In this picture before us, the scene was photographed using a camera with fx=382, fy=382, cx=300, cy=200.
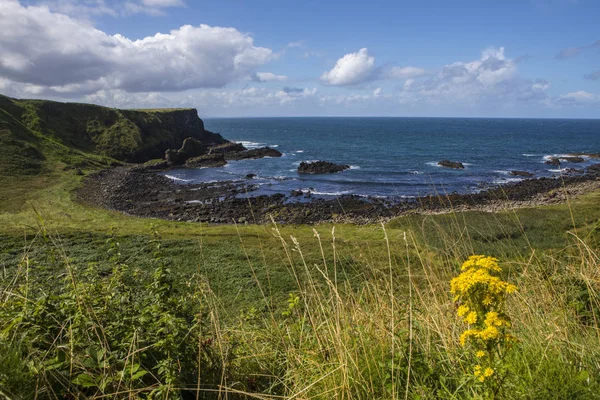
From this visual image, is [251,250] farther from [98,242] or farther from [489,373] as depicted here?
[489,373]

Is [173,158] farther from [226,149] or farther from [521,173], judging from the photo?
[521,173]

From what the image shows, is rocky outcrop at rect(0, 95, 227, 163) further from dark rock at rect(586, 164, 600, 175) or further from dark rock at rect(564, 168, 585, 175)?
dark rock at rect(586, 164, 600, 175)

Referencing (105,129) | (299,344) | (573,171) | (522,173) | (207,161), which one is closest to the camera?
(299,344)

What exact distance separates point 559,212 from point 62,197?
40.7 meters

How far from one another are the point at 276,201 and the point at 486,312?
118ft

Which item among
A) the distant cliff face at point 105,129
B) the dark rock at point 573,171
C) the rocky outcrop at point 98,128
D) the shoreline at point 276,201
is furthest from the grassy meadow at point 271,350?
the distant cliff face at point 105,129

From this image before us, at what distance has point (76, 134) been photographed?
216ft

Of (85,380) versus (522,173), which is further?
(522,173)

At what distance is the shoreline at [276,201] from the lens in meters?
32.0

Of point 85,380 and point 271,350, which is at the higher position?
point 85,380

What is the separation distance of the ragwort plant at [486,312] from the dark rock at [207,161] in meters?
61.9

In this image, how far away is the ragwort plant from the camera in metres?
1.74

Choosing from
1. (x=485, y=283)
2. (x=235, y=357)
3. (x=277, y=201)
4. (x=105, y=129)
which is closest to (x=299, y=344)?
(x=235, y=357)

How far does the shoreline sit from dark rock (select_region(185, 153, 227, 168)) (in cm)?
1528
